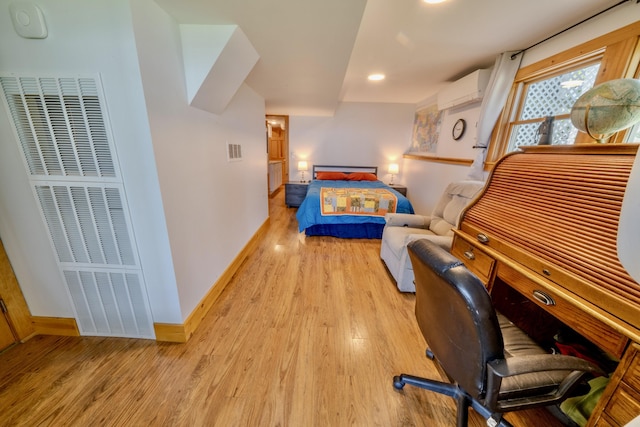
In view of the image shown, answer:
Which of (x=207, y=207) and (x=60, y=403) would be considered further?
(x=207, y=207)

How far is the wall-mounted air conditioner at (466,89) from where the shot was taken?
8.08ft

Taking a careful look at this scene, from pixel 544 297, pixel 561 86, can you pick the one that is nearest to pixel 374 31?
pixel 561 86

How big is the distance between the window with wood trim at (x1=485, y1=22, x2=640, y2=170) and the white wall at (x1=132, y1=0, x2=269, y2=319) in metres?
2.23

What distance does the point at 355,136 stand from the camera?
4.93 m

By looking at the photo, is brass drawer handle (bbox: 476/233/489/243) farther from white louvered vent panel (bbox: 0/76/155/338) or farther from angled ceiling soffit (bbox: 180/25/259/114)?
white louvered vent panel (bbox: 0/76/155/338)

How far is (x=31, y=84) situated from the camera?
1.10 metres

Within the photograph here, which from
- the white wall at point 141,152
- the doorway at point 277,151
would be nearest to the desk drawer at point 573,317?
the white wall at point 141,152

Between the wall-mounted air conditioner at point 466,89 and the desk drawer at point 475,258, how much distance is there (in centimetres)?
216

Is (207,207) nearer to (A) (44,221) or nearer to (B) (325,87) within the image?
(A) (44,221)

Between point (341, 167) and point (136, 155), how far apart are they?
169 inches

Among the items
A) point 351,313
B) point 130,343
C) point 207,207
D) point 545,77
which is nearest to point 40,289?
point 130,343

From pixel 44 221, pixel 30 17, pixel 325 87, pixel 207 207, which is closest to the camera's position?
pixel 30 17

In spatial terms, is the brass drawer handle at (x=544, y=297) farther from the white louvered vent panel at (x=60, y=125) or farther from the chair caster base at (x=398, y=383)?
the white louvered vent panel at (x=60, y=125)

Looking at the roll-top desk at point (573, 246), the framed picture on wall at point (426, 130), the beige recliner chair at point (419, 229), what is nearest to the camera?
the roll-top desk at point (573, 246)
